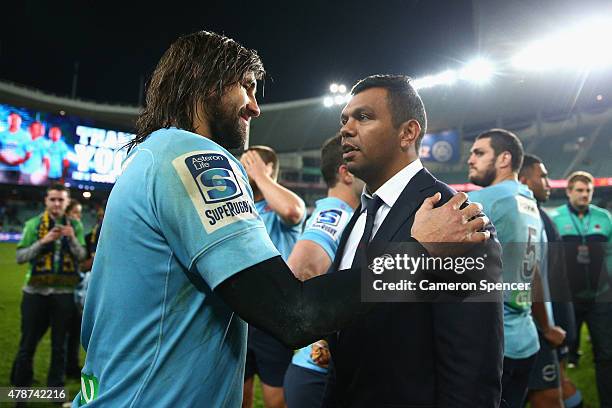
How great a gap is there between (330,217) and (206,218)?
4.35 ft

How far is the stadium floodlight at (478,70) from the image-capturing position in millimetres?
18094

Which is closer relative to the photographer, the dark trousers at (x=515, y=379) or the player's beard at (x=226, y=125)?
the player's beard at (x=226, y=125)

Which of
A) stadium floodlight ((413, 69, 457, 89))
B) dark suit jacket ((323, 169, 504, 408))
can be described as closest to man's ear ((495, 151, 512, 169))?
dark suit jacket ((323, 169, 504, 408))

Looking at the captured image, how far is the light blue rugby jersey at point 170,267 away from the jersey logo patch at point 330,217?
1.15 meters

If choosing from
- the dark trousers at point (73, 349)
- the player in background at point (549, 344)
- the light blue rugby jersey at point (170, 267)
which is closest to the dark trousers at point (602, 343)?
the player in background at point (549, 344)

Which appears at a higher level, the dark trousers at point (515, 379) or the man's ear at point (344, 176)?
the man's ear at point (344, 176)

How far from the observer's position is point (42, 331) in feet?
14.3

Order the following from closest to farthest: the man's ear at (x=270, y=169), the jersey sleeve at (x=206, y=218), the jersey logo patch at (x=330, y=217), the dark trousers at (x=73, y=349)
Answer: the jersey sleeve at (x=206, y=218), the jersey logo patch at (x=330, y=217), the man's ear at (x=270, y=169), the dark trousers at (x=73, y=349)

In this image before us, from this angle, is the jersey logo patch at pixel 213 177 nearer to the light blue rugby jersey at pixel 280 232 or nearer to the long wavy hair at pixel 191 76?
the long wavy hair at pixel 191 76

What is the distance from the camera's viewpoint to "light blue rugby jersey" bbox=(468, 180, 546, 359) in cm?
261

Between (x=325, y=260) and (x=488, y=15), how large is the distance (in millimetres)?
11250

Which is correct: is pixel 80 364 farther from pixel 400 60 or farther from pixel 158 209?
pixel 400 60

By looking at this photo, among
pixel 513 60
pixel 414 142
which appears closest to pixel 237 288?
pixel 414 142

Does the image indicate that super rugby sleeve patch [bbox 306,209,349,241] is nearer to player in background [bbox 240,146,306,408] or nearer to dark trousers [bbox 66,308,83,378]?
player in background [bbox 240,146,306,408]
